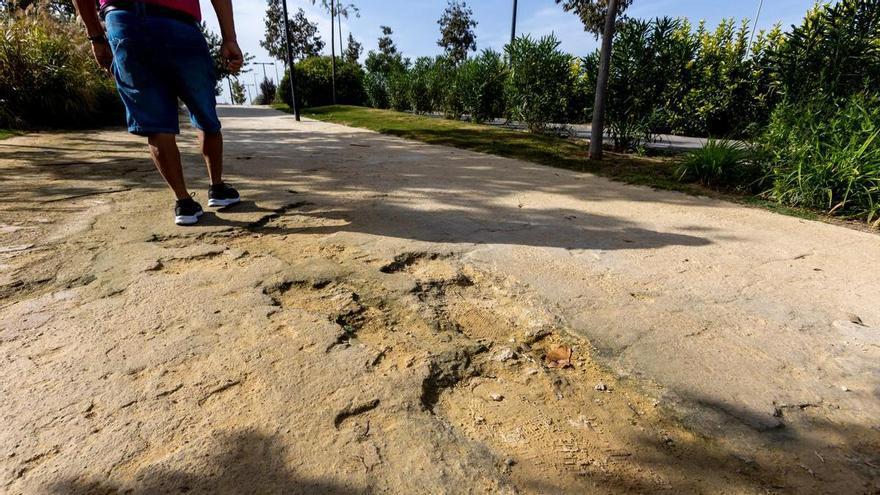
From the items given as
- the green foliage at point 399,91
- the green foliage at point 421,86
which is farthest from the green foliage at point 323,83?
the green foliage at point 421,86

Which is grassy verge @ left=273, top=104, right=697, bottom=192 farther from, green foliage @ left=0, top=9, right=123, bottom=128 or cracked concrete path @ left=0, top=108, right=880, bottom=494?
green foliage @ left=0, top=9, right=123, bottom=128

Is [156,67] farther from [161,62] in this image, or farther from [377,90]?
[377,90]

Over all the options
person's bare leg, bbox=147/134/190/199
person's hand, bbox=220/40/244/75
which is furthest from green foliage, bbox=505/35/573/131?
person's bare leg, bbox=147/134/190/199

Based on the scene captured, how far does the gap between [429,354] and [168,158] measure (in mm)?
2056

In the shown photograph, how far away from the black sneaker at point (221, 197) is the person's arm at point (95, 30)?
85cm

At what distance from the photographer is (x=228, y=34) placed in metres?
2.77

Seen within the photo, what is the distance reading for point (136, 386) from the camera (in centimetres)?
129

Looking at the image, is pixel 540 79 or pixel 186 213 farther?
pixel 540 79

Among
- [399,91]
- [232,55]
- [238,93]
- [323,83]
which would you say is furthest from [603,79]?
[238,93]

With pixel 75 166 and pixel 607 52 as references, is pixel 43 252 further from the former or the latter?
pixel 607 52

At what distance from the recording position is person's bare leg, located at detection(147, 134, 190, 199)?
261cm

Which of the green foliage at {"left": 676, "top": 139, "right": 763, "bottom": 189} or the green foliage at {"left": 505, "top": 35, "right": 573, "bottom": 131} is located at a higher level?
the green foliage at {"left": 505, "top": 35, "right": 573, "bottom": 131}

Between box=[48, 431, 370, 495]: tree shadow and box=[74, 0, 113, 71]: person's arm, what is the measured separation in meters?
2.46

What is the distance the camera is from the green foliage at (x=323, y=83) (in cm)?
2077
